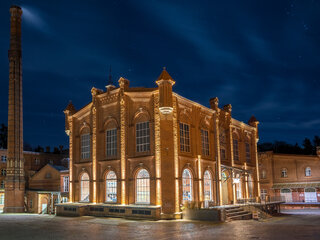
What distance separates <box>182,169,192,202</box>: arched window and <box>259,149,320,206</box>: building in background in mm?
20378

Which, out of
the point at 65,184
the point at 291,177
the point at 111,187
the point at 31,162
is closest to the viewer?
the point at 111,187

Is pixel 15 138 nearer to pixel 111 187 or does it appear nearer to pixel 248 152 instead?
pixel 111 187

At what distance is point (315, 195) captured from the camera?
41.8 metres

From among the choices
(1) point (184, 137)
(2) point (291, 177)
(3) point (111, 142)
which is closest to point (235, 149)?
(1) point (184, 137)

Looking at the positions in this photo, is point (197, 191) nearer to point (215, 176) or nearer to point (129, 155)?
point (215, 176)

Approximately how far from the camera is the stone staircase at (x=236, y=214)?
906 inches

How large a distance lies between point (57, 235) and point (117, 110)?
1238 cm

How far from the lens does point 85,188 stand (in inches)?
1150

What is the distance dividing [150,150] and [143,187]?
2.78 metres

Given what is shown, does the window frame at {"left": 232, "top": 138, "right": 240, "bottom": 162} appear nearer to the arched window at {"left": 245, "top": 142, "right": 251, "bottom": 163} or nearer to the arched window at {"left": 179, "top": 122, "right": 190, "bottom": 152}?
the arched window at {"left": 245, "top": 142, "right": 251, "bottom": 163}

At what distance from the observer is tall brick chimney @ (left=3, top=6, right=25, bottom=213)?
36.9 metres

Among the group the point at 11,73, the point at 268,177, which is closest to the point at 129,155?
the point at 11,73

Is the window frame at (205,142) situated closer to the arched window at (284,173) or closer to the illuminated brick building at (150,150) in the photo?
the illuminated brick building at (150,150)

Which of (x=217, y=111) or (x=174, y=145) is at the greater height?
(x=217, y=111)
